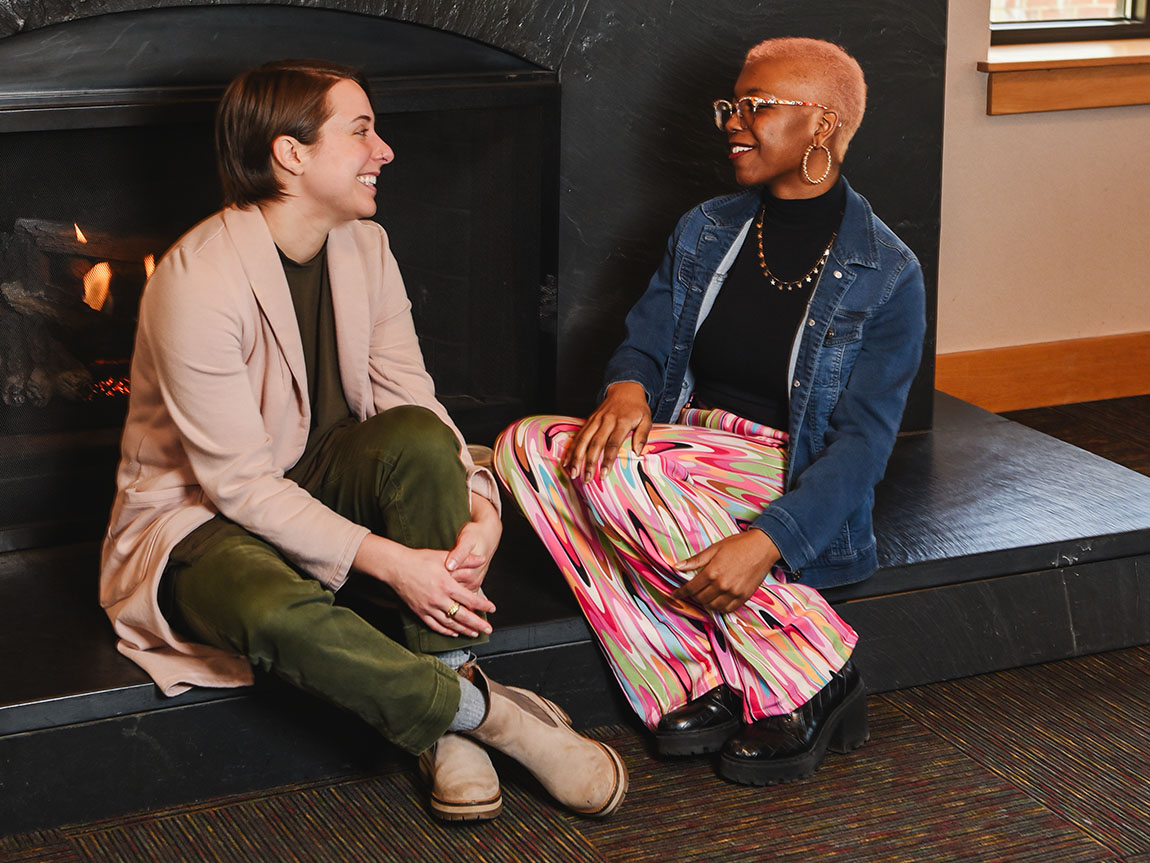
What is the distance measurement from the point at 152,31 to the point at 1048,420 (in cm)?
225

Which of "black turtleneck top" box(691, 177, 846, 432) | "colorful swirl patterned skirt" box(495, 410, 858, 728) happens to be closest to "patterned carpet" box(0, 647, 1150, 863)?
"colorful swirl patterned skirt" box(495, 410, 858, 728)

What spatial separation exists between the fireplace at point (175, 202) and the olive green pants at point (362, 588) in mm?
692

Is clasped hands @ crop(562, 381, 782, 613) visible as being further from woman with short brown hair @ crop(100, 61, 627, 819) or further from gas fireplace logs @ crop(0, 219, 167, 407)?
gas fireplace logs @ crop(0, 219, 167, 407)

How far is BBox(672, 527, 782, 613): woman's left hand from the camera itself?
1.92 m

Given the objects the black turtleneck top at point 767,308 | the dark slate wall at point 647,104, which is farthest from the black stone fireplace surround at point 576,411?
the black turtleneck top at point 767,308

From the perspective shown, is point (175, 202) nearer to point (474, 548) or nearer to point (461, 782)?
point (474, 548)

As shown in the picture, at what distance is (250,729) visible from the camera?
194cm

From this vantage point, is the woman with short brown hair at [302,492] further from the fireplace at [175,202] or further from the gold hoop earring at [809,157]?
the gold hoop earring at [809,157]

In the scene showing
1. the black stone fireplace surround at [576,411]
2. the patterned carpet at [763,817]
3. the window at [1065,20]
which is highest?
the window at [1065,20]

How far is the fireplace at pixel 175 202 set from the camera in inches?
89.0

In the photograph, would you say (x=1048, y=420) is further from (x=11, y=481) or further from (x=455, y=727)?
(x=11, y=481)

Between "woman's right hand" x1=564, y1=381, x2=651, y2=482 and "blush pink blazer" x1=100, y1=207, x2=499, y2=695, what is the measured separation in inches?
5.2

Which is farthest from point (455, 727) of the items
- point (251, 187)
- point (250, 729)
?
point (251, 187)

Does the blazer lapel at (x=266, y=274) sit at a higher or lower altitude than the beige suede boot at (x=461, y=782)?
higher
